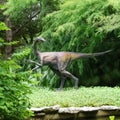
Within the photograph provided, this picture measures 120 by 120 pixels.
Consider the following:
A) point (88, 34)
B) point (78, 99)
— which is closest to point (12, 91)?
point (78, 99)

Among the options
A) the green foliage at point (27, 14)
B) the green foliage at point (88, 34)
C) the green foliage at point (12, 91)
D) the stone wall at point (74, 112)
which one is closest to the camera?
the green foliage at point (12, 91)

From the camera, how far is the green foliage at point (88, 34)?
689 cm

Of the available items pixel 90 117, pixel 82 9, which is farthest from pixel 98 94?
pixel 82 9

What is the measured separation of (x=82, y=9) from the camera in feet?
23.5

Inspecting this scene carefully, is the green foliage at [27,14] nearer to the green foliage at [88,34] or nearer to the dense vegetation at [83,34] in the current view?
the dense vegetation at [83,34]

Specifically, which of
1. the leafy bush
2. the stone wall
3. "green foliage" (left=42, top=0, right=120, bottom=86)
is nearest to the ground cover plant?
the stone wall

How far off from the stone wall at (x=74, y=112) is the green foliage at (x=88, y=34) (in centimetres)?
180

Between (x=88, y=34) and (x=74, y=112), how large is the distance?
112 inches

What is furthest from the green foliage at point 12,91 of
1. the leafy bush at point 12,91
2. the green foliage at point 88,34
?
the green foliage at point 88,34

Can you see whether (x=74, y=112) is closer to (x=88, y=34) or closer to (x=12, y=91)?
(x=12, y=91)

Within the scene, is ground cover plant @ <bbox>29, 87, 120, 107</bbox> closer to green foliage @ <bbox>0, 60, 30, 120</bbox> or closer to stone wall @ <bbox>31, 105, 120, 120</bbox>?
stone wall @ <bbox>31, 105, 120, 120</bbox>

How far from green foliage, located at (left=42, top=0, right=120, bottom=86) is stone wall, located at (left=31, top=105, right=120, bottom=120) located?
180cm

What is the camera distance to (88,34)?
24.0ft

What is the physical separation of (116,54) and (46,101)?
334 centimetres
